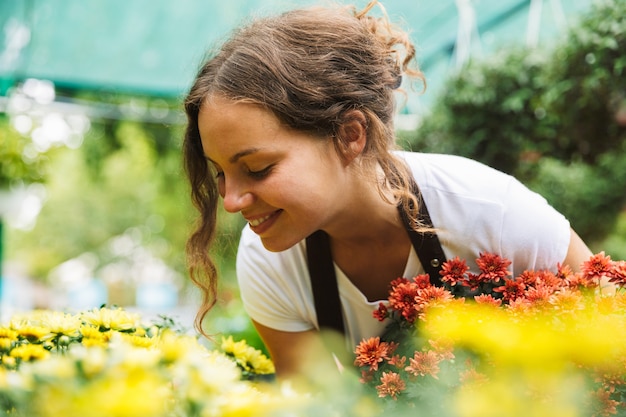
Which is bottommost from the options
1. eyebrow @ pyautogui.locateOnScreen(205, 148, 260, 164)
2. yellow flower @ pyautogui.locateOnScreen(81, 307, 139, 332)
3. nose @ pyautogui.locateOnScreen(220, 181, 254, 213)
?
yellow flower @ pyautogui.locateOnScreen(81, 307, 139, 332)

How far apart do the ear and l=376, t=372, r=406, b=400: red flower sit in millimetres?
582

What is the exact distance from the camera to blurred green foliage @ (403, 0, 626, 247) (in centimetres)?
315

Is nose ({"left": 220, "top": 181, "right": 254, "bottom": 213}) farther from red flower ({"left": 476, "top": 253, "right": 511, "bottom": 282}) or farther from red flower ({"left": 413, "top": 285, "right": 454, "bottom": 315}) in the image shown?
red flower ({"left": 476, "top": 253, "right": 511, "bottom": 282})

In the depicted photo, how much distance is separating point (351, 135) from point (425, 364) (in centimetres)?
64

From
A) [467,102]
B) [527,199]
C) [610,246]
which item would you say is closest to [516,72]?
[467,102]

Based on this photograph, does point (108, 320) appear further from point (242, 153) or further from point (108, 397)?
point (108, 397)

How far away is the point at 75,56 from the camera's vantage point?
627cm

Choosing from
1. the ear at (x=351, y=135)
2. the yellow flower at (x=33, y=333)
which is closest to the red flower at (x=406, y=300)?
the ear at (x=351, y=135)

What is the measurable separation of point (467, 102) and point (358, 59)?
10.7ft

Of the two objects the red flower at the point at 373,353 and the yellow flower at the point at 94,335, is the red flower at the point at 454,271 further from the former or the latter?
the yellow flower at the point at 94,335

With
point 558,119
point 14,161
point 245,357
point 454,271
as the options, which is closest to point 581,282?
point 454,271

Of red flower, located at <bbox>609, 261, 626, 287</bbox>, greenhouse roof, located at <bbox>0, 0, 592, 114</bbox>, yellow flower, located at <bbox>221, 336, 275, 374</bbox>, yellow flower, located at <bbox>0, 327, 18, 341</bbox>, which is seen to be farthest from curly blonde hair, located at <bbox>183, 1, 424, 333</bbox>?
greenhouse roof, located at <bbox>0, 0, 592, 114</bbox>

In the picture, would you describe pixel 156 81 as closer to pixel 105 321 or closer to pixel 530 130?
pixel 530 130

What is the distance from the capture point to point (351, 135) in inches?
64.4
